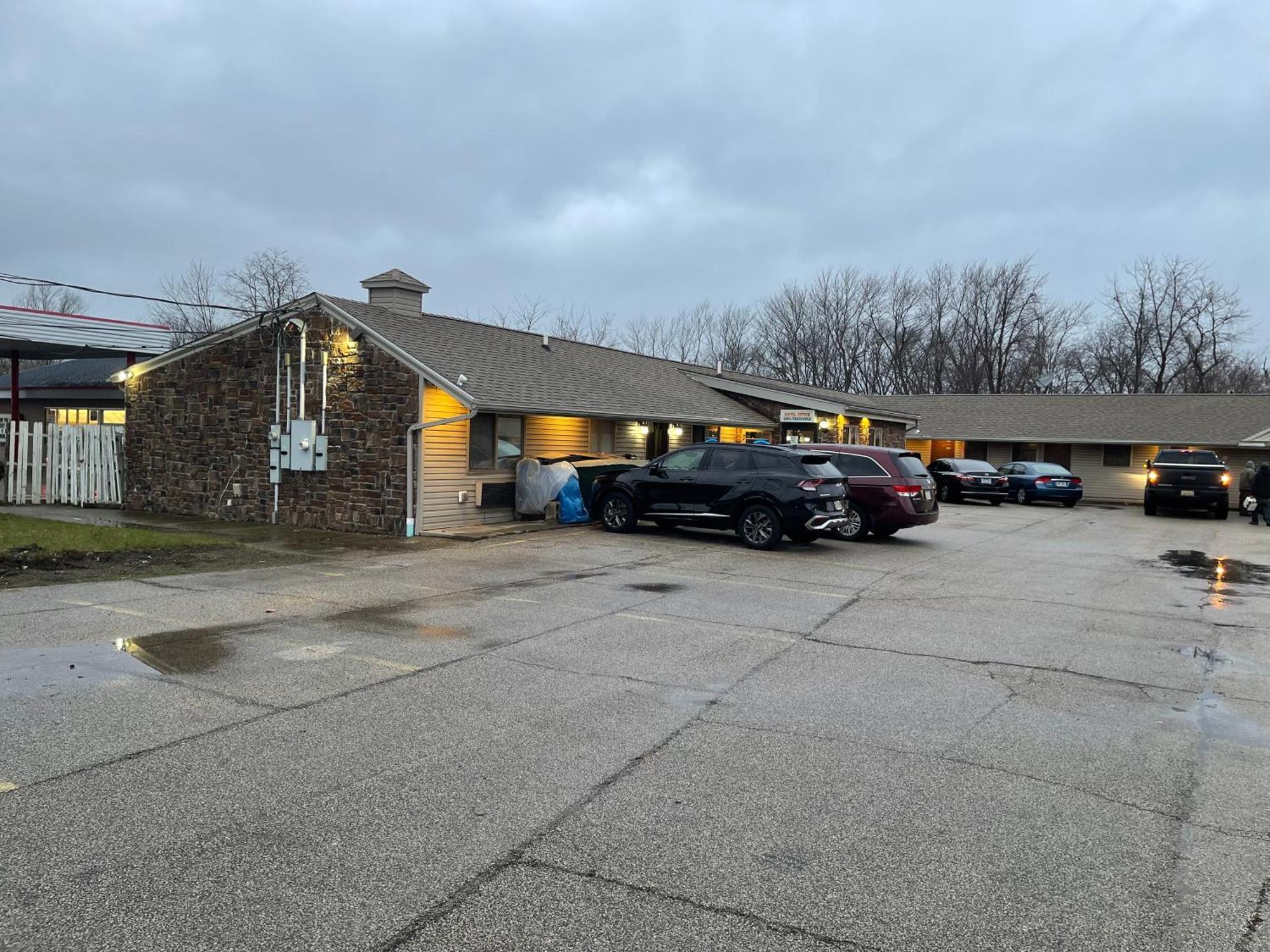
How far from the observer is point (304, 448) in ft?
53.4

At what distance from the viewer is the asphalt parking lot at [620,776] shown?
321cm

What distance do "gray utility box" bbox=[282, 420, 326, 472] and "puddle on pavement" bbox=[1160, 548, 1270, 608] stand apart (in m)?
13.4

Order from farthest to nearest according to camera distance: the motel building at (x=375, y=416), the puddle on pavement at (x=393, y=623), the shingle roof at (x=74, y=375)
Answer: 1. the shingle roof at (x=74, y=375)
2. the motel building at (x=375, y=416)
3. the puddle on pavement at (x=393, y=623)

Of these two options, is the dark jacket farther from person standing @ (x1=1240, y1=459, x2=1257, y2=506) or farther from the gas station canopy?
the gas station canopy

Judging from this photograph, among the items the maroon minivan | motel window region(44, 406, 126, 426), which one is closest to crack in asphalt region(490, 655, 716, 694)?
the maroon minivan

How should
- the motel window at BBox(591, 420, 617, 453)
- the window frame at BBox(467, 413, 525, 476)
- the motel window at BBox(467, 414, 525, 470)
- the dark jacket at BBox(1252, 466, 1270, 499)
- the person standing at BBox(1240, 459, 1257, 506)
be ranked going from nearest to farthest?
the window frame at BBox(467, 413, 525, 476), the motel window at BBox(467, 414, 525, 470), the motel window at BBox(591, 420, 617, 453), the dark jacket at BBox(1252, 466, 1270, 499), the person standing at BBox(1240, 459, 1257, 506)

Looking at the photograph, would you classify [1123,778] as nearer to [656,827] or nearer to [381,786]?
[656,827]

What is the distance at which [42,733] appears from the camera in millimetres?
4887

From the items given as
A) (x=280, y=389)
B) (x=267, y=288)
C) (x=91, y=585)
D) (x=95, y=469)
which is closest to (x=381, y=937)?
(x=91, y=585)

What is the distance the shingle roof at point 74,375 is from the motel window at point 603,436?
16018 millimetres

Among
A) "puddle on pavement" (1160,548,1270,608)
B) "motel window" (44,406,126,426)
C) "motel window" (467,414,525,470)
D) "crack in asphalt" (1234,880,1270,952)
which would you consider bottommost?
"crack in asphalt" (1234,880,1270,952)

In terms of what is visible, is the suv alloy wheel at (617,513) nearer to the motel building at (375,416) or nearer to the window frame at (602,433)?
the motel building at (375,416)

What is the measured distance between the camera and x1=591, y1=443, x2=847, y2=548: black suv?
13789mm

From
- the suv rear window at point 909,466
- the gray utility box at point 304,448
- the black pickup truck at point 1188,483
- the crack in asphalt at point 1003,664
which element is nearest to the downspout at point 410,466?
the gray utility box at point 304,448
